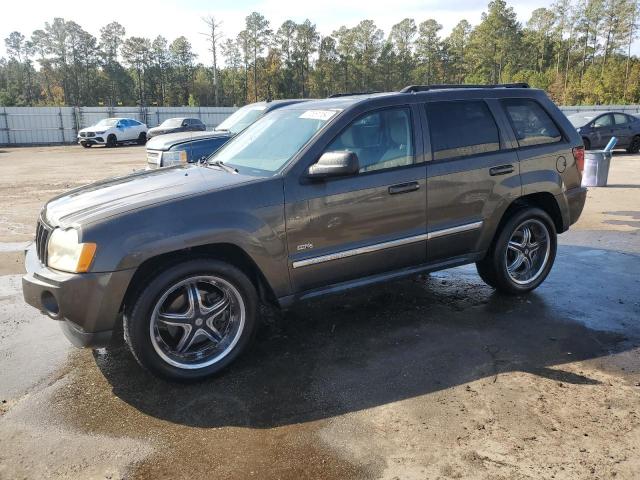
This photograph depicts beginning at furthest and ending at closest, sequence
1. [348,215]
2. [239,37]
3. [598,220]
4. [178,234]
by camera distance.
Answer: [239,37] → [598,220] → [348,215] → [178,234]

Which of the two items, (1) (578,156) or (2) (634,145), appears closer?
(1) (578,156)

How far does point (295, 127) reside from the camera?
440 centimetres

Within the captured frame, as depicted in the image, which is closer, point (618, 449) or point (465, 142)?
point (618, 449)

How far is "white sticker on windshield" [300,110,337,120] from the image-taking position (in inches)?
165

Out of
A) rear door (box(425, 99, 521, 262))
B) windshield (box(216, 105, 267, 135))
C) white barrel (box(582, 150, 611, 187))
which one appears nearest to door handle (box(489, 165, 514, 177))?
rear door (box(425, 99, 521, 262))

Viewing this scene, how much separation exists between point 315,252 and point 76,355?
2029 mm

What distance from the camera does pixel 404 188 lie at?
4219 millimetres

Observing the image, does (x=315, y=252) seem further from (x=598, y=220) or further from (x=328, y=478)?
(x=598, y=220)

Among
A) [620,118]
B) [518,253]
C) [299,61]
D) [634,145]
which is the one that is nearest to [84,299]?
[518,253]

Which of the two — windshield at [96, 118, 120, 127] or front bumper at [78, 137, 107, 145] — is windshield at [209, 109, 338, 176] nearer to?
front bumper at [78, 137, 107, 145]

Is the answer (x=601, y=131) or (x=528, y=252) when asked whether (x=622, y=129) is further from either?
(x=528, y=252)

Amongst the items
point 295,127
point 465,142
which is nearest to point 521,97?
point 465,142

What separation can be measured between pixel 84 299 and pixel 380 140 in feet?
8.08

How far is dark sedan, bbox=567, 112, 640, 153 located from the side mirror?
54.9 feet
